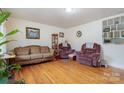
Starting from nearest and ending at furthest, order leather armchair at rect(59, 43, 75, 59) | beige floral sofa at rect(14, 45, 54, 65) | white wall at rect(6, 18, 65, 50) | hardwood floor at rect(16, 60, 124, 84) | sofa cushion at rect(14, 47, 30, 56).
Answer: hardwood floor at rect(16, 60, 124, 84) → beige floral sofa at rect(14, 45, 54, 65) → sofa cushion at rect(14, 47, 30, 56) → white wall at rect(6, 18, 65, 50) → leather armchair at rect(59, 43, 75, 59)

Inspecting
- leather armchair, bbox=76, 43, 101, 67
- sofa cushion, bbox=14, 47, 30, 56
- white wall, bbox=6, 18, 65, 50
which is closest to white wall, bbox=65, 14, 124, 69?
leather armchair, bbox=76, 43, 101, 67

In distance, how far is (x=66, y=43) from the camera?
6859mm

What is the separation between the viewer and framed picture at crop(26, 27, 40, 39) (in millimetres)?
5533

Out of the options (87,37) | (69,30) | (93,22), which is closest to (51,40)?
(69,30)

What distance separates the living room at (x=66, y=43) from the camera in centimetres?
371

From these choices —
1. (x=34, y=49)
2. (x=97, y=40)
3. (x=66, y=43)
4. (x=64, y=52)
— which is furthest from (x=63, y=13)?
(x=66, y=43)

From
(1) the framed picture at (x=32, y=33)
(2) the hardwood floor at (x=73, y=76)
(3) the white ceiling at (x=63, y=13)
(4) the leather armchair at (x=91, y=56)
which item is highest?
(3) the white ceiling at (x=63, y=13)

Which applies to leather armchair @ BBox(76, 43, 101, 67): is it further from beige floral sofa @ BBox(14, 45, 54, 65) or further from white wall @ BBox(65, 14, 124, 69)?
beige floral sofa @ BBox(14, 45, 54, 65)

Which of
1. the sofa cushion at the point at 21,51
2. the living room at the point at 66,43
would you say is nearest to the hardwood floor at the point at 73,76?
the living room at the point at 66,43

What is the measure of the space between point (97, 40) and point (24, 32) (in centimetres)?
332

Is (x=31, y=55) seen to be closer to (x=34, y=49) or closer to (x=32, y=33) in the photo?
(x=34, y=49)

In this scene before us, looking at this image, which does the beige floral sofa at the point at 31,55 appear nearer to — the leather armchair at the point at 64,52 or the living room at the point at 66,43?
the living room at the point at 66,43
